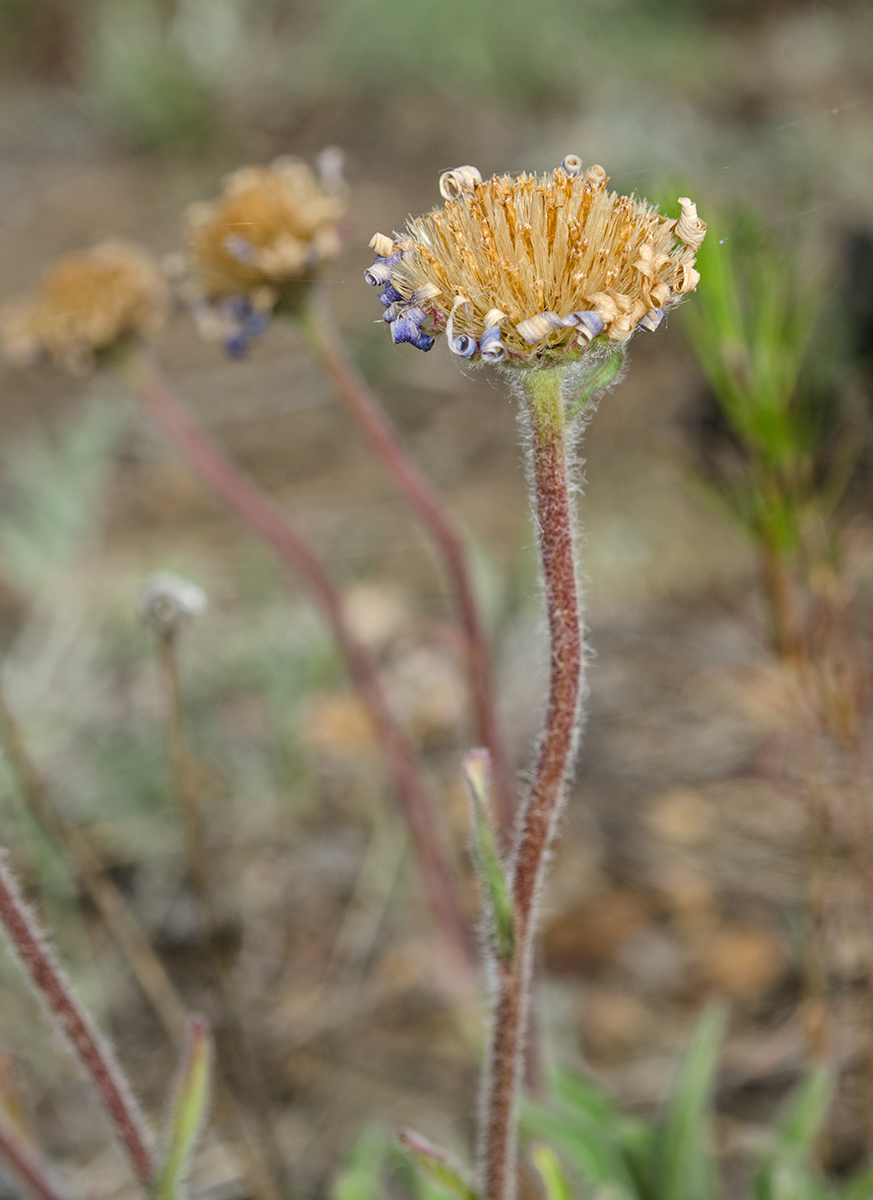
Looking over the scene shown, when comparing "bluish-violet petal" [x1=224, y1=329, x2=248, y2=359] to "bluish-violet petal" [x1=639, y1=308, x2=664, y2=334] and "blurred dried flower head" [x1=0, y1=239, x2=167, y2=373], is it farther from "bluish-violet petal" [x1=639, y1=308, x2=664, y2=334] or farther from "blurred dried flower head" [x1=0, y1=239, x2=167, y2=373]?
"bluish-violet petal" [x1=639, y1=308, x2=664, y2=334]

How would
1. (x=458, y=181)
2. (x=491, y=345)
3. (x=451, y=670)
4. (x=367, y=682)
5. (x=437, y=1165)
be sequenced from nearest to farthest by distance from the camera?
1. (x=491, y=345)
2. (x=458, y=181)
3. (x=437, y=1165)
4. (x=367, y=682)
5. (x=451, y=670)

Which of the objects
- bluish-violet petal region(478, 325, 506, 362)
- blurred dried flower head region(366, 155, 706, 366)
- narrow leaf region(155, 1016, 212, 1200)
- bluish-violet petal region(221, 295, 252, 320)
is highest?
bluish-violet petal region(221, 295, 252, 320)

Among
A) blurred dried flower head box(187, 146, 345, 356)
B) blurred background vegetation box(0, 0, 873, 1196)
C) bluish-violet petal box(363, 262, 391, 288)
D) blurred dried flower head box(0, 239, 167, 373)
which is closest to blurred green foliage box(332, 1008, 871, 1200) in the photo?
blurred background vegetation box(0, 0, 873, 1196)

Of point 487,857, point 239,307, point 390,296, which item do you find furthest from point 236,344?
point 487,857

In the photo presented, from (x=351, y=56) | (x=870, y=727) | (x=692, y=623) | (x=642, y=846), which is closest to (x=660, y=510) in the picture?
(x=692, y=623)

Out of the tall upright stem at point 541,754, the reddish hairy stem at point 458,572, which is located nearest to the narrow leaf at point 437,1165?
the tall upright stem at point 541,754

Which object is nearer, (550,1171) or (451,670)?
(550,1171)

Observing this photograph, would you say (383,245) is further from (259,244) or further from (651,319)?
(259,244)

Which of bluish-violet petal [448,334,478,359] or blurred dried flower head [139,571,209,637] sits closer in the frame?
bluish-violet petal [448,334,478,359]
